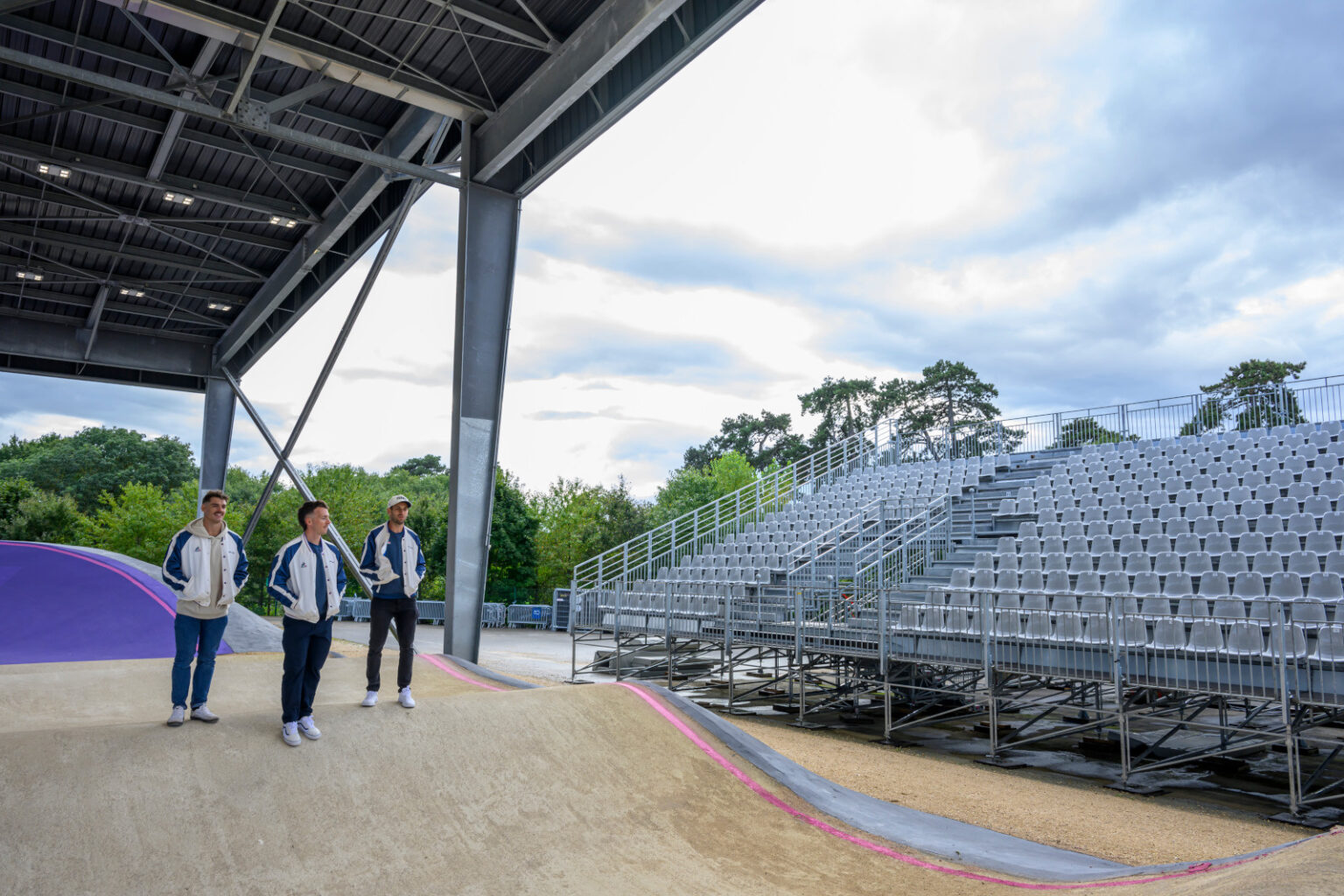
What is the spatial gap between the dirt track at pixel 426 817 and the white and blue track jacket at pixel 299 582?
0.91 meters

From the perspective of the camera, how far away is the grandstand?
9.78 m

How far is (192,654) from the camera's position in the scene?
6.15 m

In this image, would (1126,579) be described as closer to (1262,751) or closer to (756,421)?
(1262,751)

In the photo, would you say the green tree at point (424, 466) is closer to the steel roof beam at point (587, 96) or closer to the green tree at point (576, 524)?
the green tree at point (576, 524)

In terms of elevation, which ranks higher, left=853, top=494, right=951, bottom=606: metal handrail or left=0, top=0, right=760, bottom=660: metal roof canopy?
left=0, top=0, right=760, bottom=660: metal roof canopy

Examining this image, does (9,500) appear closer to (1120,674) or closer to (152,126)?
(152,126)

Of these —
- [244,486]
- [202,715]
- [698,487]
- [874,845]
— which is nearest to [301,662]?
[202,715]

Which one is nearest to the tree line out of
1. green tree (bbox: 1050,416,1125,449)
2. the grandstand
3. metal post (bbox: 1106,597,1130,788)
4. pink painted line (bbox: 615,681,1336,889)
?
green tree (bbox: 1050,416,1125,449)

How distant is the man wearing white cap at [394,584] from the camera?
6969mm

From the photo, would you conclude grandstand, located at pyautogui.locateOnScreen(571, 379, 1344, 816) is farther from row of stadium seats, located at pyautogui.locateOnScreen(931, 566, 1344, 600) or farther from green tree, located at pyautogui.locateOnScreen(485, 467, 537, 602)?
green tree, located at pyautogui.locateOnScreen(485, 467, 537, 602)

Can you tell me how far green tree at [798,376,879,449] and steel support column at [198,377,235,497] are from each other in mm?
46858

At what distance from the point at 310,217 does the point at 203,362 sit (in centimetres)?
1338

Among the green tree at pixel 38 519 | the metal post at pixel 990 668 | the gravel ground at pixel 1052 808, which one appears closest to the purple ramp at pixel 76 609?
the gravel ground at pixel 1052 808

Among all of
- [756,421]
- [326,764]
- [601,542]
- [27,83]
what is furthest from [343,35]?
[756,421]
